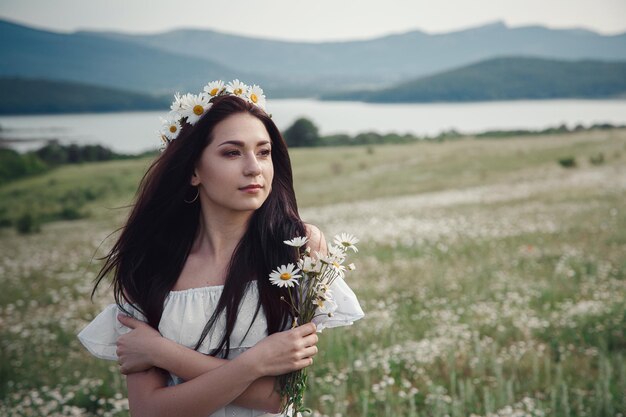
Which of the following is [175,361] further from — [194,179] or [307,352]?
[194,179]

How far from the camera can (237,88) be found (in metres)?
3.06

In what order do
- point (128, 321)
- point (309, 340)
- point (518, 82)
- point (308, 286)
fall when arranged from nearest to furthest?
point (309, 340)
point (308, 286)
point (128, 321)
point (518, 82)

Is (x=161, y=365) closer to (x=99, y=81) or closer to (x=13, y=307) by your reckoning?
(x=13, y=307)

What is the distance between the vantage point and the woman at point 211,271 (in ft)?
9.00

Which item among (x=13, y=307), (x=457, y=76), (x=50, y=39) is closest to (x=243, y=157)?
(x=13, y=307)

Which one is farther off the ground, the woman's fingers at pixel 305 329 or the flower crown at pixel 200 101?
the flower crown at pixel 200 101

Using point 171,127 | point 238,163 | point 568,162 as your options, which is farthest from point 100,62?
point 238,163

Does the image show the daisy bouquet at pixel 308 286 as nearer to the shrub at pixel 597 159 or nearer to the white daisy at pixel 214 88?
the white daisy at pixel 214 88

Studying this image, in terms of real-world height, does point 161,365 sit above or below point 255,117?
below

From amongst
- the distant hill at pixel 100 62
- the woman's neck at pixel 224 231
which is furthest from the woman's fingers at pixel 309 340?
the distant hill at pixel 100 62

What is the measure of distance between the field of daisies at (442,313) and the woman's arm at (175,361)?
1018 mm

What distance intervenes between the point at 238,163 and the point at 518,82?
69.9 metres

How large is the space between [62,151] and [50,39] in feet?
114

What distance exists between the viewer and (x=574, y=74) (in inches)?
2438
